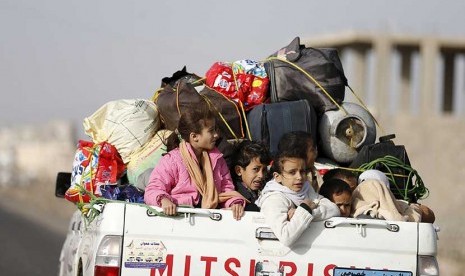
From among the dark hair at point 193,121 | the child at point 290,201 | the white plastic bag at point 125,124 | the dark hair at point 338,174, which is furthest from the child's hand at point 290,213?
the white plastic bag at point 125,124

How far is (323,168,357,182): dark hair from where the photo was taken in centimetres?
827

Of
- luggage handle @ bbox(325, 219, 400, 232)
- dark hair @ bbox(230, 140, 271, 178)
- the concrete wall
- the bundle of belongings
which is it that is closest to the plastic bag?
the bundle of belongings

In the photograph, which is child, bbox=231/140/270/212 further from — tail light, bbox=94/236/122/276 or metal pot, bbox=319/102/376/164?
tail light, bbox=94/236/122/276

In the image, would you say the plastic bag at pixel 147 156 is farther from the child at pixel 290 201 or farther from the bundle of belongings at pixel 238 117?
the child at pixel 290 201

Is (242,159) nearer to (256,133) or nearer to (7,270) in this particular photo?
(256,133)

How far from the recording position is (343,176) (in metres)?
8.27

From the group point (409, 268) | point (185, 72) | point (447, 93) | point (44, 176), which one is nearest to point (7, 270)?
point (185, 72)

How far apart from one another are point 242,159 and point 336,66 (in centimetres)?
169

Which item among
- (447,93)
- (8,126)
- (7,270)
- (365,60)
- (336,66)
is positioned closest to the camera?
(336,66)

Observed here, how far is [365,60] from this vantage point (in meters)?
55.1

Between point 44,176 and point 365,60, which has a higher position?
point 365,60

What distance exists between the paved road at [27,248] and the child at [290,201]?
1088 cm

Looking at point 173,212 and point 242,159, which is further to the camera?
point 242,159

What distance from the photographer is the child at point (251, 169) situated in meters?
8.10
